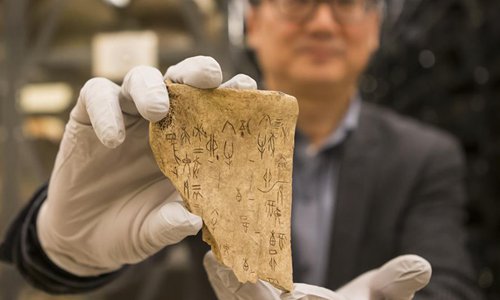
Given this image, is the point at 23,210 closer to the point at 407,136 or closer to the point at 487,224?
the point at 407,136

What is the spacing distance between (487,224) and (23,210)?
179 centimetres

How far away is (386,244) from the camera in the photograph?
55.2 inches

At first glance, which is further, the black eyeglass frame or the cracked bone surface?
the black eyeglass frame

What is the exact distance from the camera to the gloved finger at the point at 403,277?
0.81 meters

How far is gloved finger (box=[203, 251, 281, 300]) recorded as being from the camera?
0.76m

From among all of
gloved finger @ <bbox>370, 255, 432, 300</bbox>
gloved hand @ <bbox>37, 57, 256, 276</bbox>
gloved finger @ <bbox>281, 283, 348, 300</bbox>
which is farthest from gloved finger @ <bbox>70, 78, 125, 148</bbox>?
gloved finger @ <bbox>370, 255, 432, 300</bbox>

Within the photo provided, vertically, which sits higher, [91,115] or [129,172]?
[91,115]

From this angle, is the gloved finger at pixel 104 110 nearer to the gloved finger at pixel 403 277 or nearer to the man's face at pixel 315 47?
the gloved finger at pixel 403 277

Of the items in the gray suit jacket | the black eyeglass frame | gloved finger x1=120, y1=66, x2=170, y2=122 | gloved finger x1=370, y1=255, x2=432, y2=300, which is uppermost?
gloved finger x1=120, y1=66, x2=170, y2=122

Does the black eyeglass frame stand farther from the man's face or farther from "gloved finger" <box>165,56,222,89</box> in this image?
"gloved finger" <box>165,56,222,89</box>

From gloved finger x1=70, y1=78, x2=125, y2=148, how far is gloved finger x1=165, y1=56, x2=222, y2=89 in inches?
3.3

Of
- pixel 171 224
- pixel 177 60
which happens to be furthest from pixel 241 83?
pixel 177 60

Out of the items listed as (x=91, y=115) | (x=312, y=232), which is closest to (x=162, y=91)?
(x=91, y=115)

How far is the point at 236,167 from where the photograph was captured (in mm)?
737
